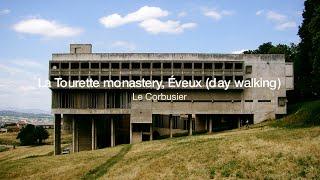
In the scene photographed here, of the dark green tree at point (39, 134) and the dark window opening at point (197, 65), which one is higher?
the dark window opening at point (197, 65)

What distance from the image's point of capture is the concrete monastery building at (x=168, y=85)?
67.9 m

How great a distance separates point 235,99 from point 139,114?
584 inches

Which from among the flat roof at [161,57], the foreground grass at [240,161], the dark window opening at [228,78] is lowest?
the foreground grass at [240,161]

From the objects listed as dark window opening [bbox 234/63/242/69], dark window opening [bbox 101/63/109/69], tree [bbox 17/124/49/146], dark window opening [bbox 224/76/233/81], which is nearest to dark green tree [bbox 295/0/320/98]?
dark window opening [bbox 234/63/242/69]

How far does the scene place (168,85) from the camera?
67.6 meters

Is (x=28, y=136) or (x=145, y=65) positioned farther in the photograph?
(x=28, y=136)

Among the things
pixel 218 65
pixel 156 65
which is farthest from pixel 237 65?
pixel 156 65

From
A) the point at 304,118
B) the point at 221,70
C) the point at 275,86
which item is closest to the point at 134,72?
the point at 221,70

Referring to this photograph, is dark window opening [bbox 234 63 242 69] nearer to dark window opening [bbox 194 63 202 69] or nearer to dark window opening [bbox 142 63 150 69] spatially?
dark window opening [bbox 194 63 202 69]

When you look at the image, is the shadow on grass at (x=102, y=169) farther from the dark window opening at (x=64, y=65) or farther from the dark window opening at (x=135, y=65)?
the dark window opening at (x=64, y=65)

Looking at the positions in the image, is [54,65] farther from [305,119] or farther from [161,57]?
[305,119]

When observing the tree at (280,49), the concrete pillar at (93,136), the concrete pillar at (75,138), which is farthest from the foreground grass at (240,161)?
the tree at (280,49)

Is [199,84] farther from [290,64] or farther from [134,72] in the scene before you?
[290,64]

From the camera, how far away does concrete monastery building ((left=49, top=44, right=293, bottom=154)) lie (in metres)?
67.9
